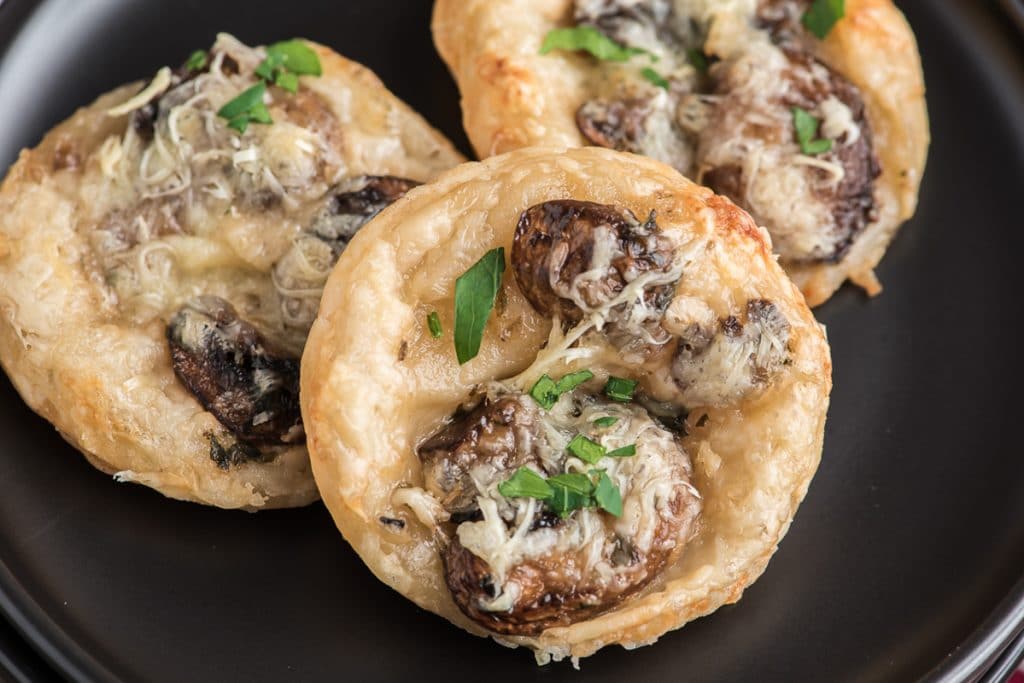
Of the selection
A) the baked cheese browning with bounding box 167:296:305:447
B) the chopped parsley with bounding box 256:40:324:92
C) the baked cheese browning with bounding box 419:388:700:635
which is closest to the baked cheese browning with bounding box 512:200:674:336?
the baked cheese browning with bounding box 419:388:700:635

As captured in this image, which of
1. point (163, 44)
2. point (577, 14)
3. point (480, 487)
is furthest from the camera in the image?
point (163, 44)

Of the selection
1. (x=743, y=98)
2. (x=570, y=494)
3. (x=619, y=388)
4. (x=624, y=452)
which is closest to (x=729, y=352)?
(x=619, y=388)

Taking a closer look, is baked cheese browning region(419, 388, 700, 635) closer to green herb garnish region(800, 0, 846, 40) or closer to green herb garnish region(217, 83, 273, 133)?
green herb garnish region(217, 83, 273, 133)

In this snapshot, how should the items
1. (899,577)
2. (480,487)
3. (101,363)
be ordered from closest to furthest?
(480,487), (101,363), (899,577)

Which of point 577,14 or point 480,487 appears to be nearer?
point 480,487

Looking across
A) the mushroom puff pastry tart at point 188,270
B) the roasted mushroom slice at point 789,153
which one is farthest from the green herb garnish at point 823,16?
the mushroom puff pastry tart at point 188,270

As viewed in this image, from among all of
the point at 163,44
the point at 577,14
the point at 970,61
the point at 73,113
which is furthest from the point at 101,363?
the point at 970,61

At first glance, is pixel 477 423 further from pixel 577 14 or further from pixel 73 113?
pixel 73 113
